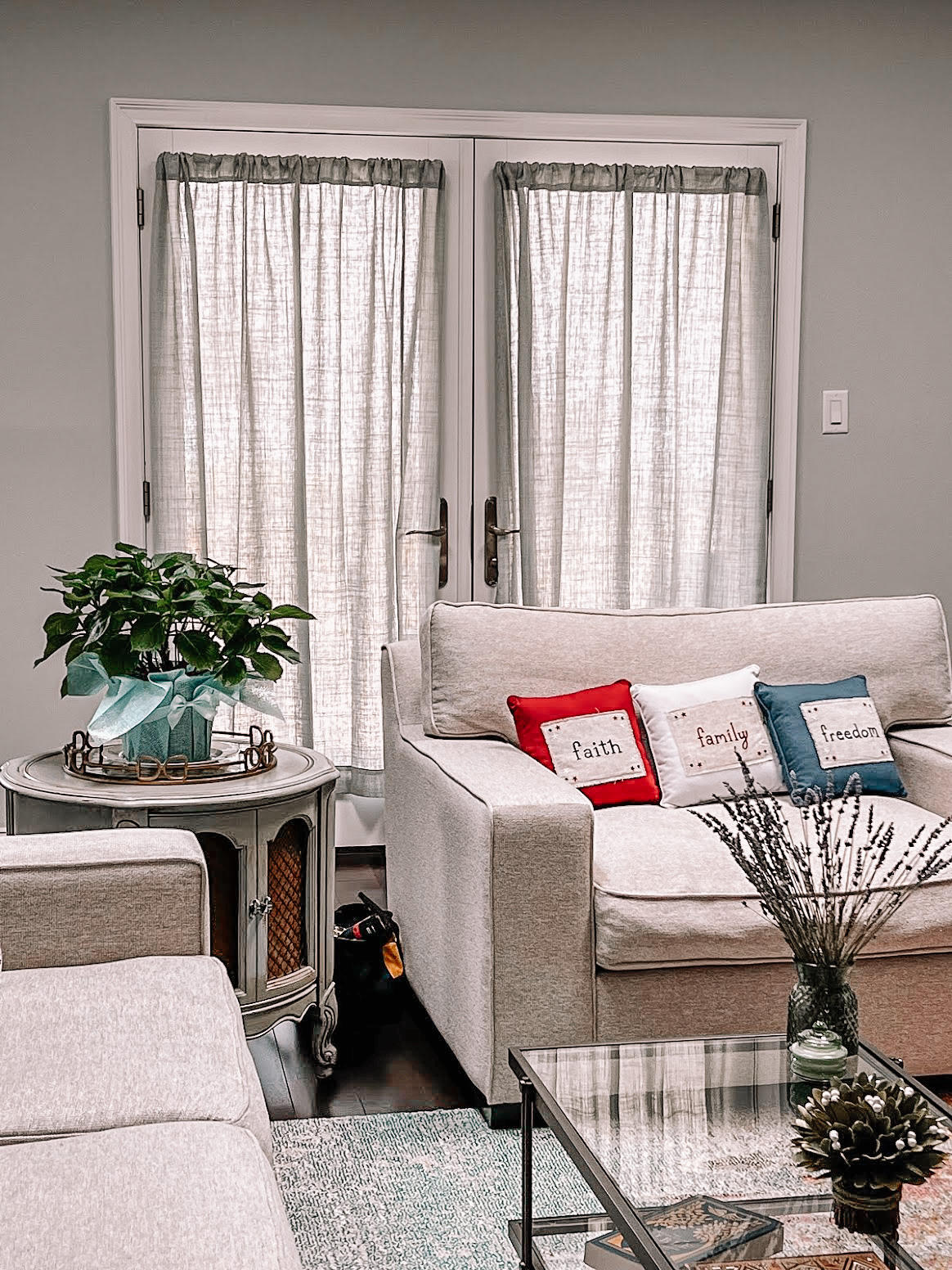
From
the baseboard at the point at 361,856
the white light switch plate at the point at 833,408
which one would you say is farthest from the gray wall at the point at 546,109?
the baseboard at the point at 361,856

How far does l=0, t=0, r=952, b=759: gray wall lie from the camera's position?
13.3ft

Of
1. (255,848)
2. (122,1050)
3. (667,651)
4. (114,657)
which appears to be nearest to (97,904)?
(122,1050)

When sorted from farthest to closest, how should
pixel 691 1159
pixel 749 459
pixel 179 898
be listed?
pixel 749 459 → pixel 179 898 → pixel 691 1159

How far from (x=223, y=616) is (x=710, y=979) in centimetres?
112

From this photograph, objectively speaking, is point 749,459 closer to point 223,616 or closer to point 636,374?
point 636,374

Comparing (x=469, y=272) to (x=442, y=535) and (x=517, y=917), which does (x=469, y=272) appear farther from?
(x=517, y=917)

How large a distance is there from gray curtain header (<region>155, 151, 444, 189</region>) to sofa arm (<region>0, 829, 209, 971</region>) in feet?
8.57

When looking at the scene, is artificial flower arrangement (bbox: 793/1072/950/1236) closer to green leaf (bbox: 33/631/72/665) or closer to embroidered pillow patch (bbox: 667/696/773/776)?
embroidered pillow patch (bbox: 667/696/773/776)

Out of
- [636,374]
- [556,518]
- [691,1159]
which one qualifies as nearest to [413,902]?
[691,1159]

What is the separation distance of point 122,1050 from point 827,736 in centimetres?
186

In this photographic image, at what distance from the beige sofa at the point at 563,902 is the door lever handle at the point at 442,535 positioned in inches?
46.3

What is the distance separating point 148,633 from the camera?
254 centimetres

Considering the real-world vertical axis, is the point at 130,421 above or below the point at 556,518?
above

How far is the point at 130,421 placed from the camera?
13.5ft
